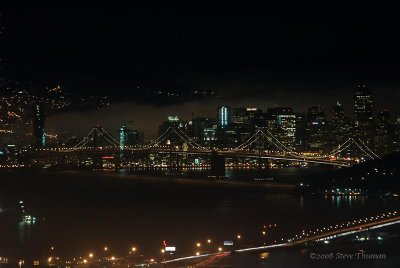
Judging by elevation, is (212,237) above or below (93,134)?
below

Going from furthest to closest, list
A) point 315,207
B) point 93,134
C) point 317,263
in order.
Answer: point 93,134, point 315,207, point 317,263

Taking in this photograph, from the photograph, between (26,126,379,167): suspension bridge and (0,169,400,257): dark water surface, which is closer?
(0,169,400,257): dark water surface

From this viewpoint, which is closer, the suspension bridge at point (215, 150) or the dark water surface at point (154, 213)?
the dark water surface at point (154, 213)

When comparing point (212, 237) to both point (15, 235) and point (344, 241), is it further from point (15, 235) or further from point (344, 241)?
point (15, 235)

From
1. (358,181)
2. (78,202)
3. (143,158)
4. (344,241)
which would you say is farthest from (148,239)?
(143,158)

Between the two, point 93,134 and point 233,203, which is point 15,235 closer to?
point 233,203

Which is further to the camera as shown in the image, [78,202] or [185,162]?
[185,162]

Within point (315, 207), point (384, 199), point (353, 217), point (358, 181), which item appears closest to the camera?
point (353, 217)
